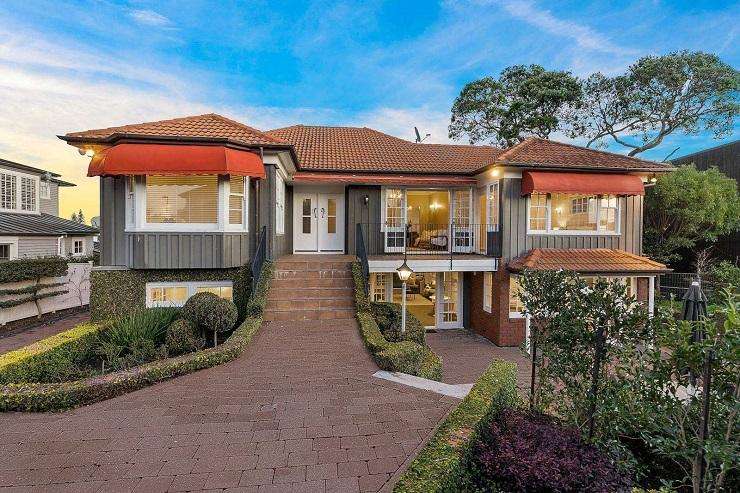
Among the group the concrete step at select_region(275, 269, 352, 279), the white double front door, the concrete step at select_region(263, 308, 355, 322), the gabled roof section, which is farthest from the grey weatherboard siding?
the gabled roof section

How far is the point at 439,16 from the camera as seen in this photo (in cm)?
1473

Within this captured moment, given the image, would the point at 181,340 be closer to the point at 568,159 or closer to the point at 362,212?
the point at 362,212

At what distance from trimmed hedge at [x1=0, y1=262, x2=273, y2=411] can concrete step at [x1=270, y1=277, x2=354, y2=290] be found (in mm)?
2912

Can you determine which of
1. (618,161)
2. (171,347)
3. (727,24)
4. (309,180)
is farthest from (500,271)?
(727,24)

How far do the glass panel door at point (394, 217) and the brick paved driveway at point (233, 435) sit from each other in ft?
25.0

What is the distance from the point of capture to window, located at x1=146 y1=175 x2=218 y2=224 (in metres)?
8.69

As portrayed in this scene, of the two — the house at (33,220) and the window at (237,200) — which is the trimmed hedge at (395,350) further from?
the house at (33,220)

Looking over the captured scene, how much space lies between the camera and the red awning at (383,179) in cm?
1192

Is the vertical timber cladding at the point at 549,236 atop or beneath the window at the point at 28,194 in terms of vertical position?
beneath

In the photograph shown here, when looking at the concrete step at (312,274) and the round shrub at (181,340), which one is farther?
the concrete step at (312,274)

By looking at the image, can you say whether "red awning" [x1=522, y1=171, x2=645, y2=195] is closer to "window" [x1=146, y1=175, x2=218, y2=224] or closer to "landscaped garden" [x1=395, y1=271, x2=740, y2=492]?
"landscaped garden" [x1=395, y1=271, x2=740, y2=492]

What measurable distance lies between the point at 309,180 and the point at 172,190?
441 cm

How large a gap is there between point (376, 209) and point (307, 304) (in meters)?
5.41

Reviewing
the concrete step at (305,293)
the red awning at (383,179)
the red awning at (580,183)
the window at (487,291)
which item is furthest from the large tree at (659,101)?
the concrete step at (305,293)
